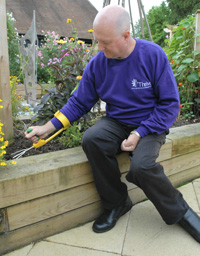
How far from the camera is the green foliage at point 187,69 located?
2852 mm

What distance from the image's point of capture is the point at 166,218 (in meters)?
1.45

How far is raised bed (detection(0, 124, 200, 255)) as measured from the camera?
129 cm

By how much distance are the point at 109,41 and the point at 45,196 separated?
0.97 meters

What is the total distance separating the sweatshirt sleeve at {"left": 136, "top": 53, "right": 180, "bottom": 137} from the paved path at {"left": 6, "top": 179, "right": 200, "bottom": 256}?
0.63 m

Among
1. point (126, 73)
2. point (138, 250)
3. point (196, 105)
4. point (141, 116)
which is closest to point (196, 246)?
point (138, 250)

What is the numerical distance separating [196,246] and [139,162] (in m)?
0.62

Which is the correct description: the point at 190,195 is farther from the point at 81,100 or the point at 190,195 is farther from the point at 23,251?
the point at 23,251

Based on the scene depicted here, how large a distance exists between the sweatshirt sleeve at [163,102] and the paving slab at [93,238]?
0.65m

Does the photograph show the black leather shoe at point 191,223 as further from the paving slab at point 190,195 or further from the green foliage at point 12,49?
the green foliage at point 12,49

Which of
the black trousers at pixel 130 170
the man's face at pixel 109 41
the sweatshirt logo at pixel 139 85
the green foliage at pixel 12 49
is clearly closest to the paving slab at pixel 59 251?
the black trousers at pixel 130 170

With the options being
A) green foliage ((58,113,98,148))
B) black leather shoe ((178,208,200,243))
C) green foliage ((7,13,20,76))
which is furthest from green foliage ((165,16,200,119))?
green foliage ((7,13,20,76))

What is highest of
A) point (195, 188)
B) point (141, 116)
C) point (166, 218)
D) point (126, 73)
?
point (126, 73)

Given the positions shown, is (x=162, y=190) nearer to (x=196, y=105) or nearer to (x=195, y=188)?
(x=195, y=188)

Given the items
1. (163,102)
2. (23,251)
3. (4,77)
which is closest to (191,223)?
(163,102)
